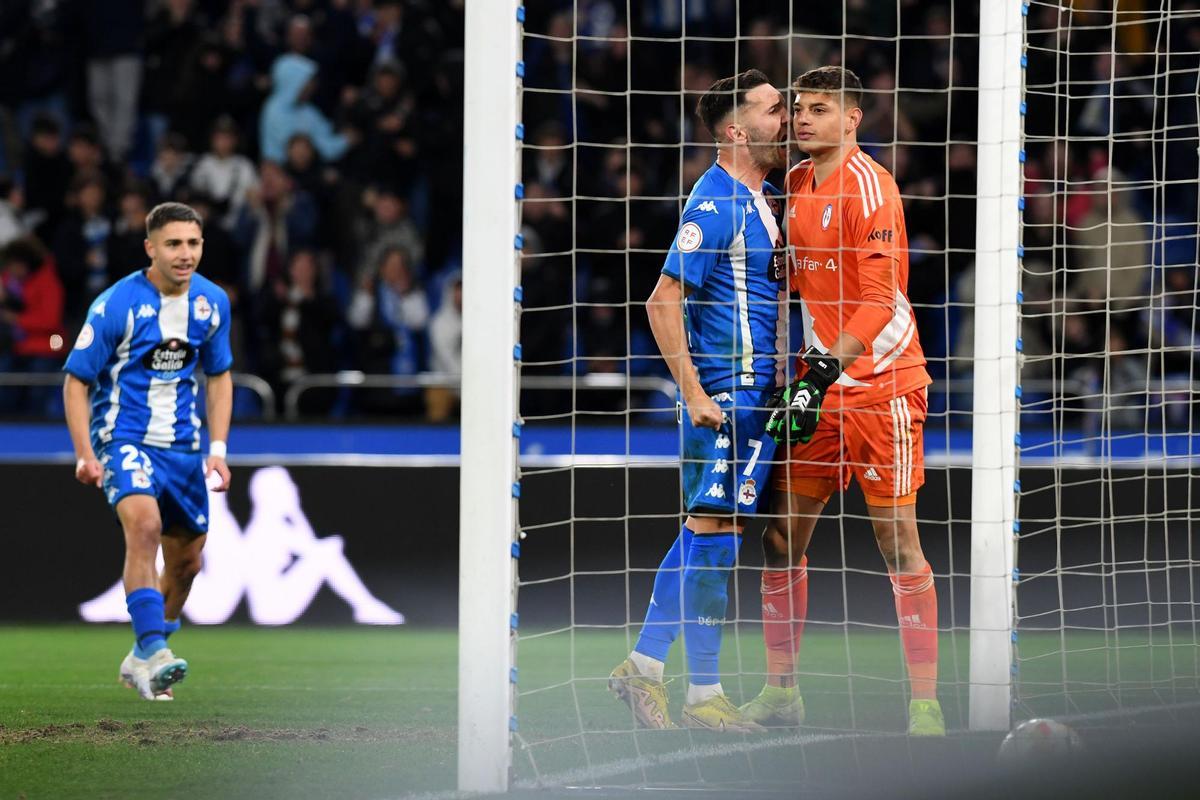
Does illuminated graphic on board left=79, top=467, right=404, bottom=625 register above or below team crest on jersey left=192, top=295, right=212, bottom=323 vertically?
below

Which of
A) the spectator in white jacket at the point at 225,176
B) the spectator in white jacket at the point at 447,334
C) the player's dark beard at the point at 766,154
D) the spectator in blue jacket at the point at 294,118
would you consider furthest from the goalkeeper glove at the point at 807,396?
the spectator in blue jacket at the point at 294,118

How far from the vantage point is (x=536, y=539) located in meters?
8.92

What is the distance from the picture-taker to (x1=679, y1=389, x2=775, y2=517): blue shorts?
18.3 ft

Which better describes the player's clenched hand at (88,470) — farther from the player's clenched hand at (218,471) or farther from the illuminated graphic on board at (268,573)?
the illuminated graphic on board at (268,573)

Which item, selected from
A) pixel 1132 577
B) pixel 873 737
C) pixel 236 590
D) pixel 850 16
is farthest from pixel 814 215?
pixel 850 16

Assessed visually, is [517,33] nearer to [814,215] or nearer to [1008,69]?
[814,215]

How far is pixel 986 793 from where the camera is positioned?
3092 mm

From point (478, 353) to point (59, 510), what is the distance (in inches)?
192

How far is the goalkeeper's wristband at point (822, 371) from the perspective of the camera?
211 inches

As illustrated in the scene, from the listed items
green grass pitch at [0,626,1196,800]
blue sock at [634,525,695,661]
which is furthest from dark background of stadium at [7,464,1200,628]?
blue sock at [634,525,695,661]

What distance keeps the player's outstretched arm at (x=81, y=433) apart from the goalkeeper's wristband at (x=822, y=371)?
8.97 ft

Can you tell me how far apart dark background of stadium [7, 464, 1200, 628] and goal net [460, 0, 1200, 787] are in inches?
0.9

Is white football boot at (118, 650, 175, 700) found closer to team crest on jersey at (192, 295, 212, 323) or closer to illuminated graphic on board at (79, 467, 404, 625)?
team crest on jersey at (192, 295, 212, 323)

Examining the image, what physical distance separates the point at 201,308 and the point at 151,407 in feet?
1.41
